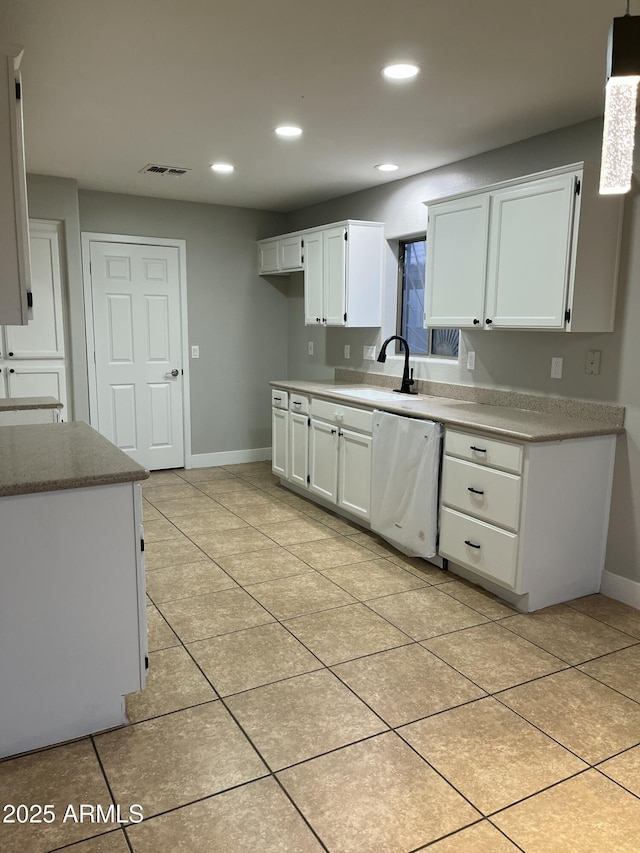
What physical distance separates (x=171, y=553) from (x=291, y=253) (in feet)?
9.40

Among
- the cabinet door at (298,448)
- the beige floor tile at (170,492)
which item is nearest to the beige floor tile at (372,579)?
the cabinet door at (298,448)

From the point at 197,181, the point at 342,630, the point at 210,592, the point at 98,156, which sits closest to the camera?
the point at 342,630

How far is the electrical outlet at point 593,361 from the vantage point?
3.21 metres

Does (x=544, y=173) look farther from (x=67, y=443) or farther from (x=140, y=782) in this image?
(x=140, y=782)

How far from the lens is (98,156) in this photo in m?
4.10

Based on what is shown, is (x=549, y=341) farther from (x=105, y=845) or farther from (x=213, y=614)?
(x=105, y=845)

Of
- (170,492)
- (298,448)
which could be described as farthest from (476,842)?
(170,492)

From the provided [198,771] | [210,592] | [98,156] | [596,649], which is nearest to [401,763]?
[198,771]

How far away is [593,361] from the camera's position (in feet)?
10.6

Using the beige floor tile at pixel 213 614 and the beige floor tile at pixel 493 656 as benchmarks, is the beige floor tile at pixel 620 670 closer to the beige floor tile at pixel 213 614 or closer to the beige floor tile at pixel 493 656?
the beige floor tile at pixel 493 656

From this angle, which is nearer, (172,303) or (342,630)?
(342,630)

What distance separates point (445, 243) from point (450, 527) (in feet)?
5.41

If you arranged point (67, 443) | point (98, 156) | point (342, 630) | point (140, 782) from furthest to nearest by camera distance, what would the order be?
point (98, 156), point (342, 630), point (67, 443), point (140, 782)

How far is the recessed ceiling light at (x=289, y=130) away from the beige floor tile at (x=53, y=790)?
9.94ft
